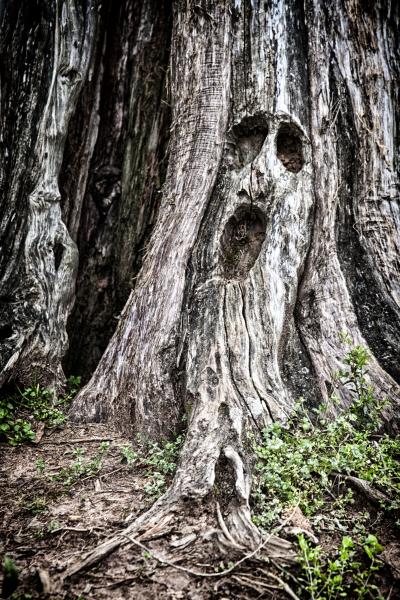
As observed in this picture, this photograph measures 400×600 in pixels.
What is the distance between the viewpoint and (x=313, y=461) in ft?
7.76

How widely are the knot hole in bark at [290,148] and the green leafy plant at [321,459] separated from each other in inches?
65.4

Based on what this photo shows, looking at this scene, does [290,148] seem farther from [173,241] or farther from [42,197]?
[42,197]

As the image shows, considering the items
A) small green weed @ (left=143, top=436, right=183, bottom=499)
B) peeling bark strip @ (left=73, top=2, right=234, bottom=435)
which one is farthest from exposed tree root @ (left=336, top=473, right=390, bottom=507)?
peeling bark strip @ (left=73, top=2, right=234, bottom=435)

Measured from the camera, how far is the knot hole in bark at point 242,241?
3336 millimetres

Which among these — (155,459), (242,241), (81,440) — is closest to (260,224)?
(242,241)

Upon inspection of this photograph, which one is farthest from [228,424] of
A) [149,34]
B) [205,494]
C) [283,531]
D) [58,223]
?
[149,34]

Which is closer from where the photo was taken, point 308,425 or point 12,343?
point 308,425

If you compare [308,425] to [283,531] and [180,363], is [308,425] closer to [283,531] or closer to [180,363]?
[283,531]

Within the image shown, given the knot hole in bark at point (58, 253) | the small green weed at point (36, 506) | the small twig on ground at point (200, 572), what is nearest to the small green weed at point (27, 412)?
the small green weed at point (36, 506)

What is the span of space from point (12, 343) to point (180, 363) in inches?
53.5

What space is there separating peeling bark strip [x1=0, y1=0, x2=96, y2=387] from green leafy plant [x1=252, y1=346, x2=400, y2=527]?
2.01m

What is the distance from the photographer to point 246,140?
3.56 m

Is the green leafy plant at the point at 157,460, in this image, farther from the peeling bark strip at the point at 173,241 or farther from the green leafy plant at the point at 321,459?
the green leafy plant at the point at 321,459

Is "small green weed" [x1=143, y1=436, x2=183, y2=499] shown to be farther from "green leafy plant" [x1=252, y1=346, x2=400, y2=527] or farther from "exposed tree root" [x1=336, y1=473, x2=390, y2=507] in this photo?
"exposed tree root" [x1=336, y1=473, x2=390, y2=507]
